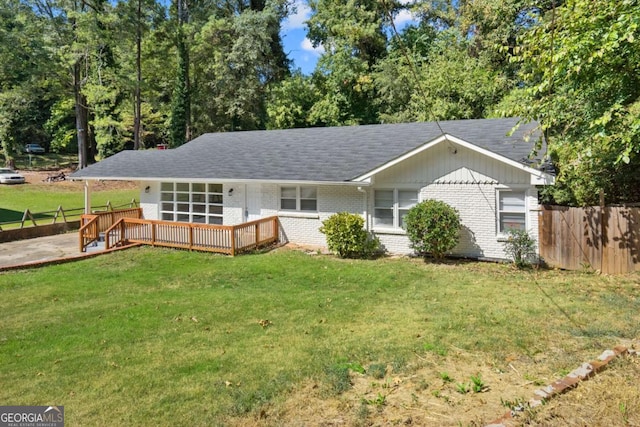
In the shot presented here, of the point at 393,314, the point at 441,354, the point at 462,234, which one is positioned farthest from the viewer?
the point at 462,234

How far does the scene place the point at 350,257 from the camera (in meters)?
13.8

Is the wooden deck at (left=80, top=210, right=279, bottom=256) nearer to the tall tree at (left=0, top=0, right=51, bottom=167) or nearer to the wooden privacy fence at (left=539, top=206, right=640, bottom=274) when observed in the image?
the wooden privacy fence at (left=539, top=206, right=640, bottom=274)

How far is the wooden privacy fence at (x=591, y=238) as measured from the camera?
10.3 m

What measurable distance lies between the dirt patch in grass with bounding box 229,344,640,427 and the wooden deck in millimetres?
9630

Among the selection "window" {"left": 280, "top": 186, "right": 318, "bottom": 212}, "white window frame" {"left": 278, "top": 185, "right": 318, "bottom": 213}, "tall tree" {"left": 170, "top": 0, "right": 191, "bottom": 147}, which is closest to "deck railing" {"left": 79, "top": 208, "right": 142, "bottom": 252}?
"white window frame" {"left": 278, "top": 185, "right": 318, "bottom": 213}

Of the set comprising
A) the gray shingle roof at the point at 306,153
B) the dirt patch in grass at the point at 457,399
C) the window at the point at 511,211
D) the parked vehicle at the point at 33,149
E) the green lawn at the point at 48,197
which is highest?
the parked vehicle at the point at 33,149

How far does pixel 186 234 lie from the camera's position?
49.8 ft

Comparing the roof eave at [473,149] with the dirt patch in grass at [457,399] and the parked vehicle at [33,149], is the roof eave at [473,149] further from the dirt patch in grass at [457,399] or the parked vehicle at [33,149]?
the parked vehicle at [33,149]

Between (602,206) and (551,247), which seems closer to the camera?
(602,206)

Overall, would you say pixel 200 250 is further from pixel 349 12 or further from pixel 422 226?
pixel 349 12

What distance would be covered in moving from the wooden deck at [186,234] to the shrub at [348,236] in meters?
2.56

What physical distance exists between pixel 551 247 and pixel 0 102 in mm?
42128

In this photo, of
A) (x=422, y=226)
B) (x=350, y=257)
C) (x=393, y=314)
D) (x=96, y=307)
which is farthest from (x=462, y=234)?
(x=96, y=307)

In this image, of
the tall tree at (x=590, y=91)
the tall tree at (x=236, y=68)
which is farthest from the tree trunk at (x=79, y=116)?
the tall tree at (x=590, y=91)
